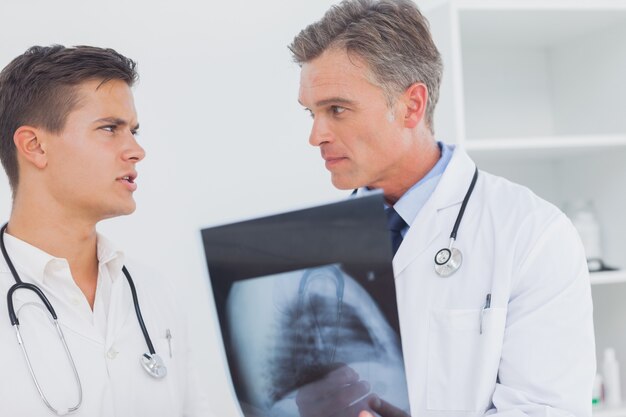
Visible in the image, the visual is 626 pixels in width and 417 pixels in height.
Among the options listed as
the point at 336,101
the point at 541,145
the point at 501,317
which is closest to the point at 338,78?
the point at 336,101

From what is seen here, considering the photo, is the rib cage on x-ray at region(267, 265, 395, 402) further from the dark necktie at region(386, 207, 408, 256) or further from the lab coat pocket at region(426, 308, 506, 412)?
the dark necktie at region(386, 207, 408, 256)

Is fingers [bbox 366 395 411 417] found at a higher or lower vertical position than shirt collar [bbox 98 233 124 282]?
lower

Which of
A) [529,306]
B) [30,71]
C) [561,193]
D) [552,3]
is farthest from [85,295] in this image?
[561,193]

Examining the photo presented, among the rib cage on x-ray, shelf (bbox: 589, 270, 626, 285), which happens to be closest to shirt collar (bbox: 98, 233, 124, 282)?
the rib cage on x-ray

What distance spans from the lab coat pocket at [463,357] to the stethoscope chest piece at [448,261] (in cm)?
7

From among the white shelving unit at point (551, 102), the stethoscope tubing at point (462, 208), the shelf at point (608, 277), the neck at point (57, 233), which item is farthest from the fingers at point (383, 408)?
the shelf at point (608, 277)

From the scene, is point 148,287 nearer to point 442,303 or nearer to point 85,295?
point 85,295

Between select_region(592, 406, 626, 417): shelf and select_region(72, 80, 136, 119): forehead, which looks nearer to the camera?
select_region(72, 80, 136, 119): forehead

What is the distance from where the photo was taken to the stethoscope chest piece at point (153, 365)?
148 centimetres

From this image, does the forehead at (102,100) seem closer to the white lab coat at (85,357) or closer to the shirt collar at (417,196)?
the white lab coat at (85,357)

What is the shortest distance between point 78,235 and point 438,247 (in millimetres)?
696

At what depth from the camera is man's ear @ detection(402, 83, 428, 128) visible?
1.53 metres

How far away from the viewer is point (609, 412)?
7.13 feet

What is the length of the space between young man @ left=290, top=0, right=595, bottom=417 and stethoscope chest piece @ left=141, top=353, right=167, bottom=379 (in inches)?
18.5
